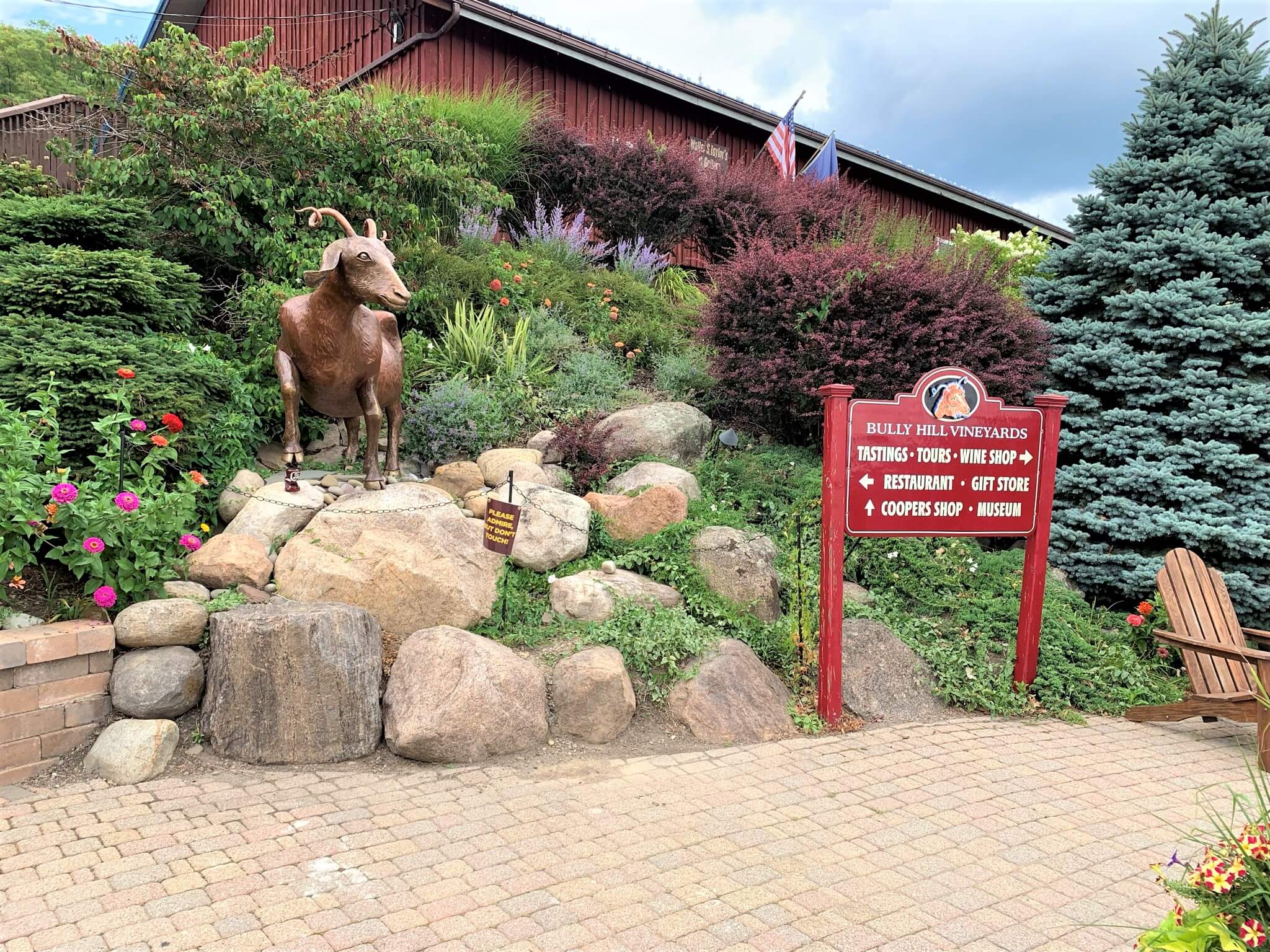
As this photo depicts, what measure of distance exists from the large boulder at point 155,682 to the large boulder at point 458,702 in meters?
0.91

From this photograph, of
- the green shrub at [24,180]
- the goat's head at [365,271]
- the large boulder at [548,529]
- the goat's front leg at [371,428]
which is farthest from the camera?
the green shrub at [24,180]

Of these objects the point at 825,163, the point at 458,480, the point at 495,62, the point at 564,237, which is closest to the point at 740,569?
the point at 458,480

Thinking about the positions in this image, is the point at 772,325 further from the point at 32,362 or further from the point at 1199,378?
the point at 32,362

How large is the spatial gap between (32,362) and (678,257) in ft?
38.3

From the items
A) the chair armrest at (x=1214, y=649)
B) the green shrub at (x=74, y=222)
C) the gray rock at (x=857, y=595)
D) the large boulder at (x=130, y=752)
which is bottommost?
the large boulder at (x=130, y=752)

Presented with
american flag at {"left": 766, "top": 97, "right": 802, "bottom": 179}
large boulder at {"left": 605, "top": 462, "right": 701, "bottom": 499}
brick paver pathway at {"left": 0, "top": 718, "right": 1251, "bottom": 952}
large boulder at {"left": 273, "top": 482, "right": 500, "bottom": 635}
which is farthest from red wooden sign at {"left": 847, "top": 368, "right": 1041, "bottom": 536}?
american flag at {"left": 766, "top": 97, "right": 802, "bottom": 179}

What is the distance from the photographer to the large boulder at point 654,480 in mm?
6699

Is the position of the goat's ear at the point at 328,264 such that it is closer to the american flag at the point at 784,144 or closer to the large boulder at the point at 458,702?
the large boulder at the point at 458,702

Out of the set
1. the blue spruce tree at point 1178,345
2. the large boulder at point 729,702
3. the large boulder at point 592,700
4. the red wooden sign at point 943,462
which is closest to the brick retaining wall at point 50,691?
the large boulder at point 592,700

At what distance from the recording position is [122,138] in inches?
299

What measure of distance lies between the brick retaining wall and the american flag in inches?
518

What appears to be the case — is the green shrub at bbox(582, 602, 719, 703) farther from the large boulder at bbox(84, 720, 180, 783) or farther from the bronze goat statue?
the large boulder at bbox(84, 720, 180, 783)

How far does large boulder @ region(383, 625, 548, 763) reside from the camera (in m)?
4.24

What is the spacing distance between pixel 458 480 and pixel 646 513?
4.43 feet
